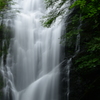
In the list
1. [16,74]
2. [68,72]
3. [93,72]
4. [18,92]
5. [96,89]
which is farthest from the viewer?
[16,74]

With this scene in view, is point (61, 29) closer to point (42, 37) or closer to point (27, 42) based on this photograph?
point (42, 37)

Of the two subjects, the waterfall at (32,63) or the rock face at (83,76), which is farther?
the waterfall at (32,63)

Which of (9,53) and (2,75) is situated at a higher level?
(9,53)

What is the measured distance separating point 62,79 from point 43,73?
2.03 metres

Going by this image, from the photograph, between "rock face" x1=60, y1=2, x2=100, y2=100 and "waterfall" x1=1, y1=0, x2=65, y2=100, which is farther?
"waterfall" x1=1, y1=0, x2=65, y2=100

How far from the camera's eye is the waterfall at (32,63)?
10.1 meters

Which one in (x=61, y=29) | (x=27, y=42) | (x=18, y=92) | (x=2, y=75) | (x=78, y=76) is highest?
(x=61, y=29)

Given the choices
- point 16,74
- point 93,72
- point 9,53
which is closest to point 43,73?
point 16,74

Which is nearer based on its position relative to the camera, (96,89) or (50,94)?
(96,89)

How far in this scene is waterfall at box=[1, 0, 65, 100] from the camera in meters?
10.1

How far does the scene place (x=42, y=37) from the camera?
13.4m

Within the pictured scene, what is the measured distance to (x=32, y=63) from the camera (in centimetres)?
1259

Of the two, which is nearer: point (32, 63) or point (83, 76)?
point (83, 76)

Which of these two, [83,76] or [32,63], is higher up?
[83,76]
